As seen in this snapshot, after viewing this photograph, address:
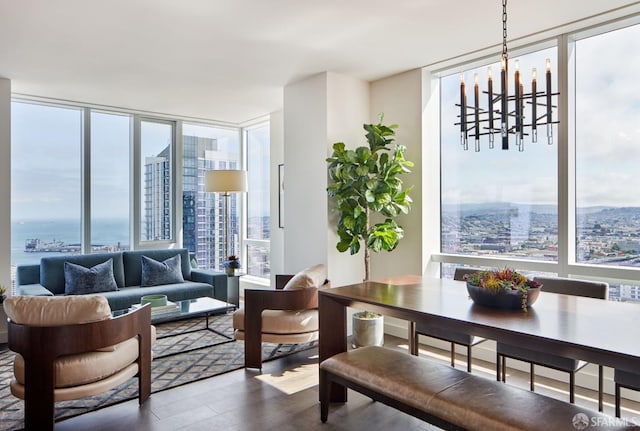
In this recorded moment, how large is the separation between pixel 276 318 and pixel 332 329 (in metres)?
0.82

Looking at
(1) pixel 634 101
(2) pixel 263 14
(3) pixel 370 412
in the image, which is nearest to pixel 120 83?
(2) pixel 263 14

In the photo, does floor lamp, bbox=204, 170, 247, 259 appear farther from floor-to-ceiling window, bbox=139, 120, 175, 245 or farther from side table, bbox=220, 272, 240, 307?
side table, bbox=220, 272, 240, 307

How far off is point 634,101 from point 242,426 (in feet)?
11.8

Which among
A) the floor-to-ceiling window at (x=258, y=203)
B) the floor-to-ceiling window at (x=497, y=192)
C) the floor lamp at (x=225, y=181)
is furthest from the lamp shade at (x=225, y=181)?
the floor-to-ceiling window at (x=497, y=192)

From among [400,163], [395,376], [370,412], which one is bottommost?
[370,412]

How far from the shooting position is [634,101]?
3264mm

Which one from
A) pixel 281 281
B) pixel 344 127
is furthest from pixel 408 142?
pixel 281 281

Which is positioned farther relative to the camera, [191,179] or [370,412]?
[191,179]

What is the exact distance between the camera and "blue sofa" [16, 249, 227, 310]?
488 centimetres

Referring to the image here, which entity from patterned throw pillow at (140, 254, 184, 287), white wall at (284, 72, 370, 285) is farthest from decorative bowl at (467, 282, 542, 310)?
patterned throw pillow at (140, 254, 184, 287)

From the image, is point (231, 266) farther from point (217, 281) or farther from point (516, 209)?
point (516, 209)

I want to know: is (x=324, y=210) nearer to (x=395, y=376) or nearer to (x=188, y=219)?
(x=395, y=376)

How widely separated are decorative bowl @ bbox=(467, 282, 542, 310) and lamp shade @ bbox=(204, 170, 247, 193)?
4.12m

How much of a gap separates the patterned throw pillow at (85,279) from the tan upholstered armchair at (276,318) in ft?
7.77
